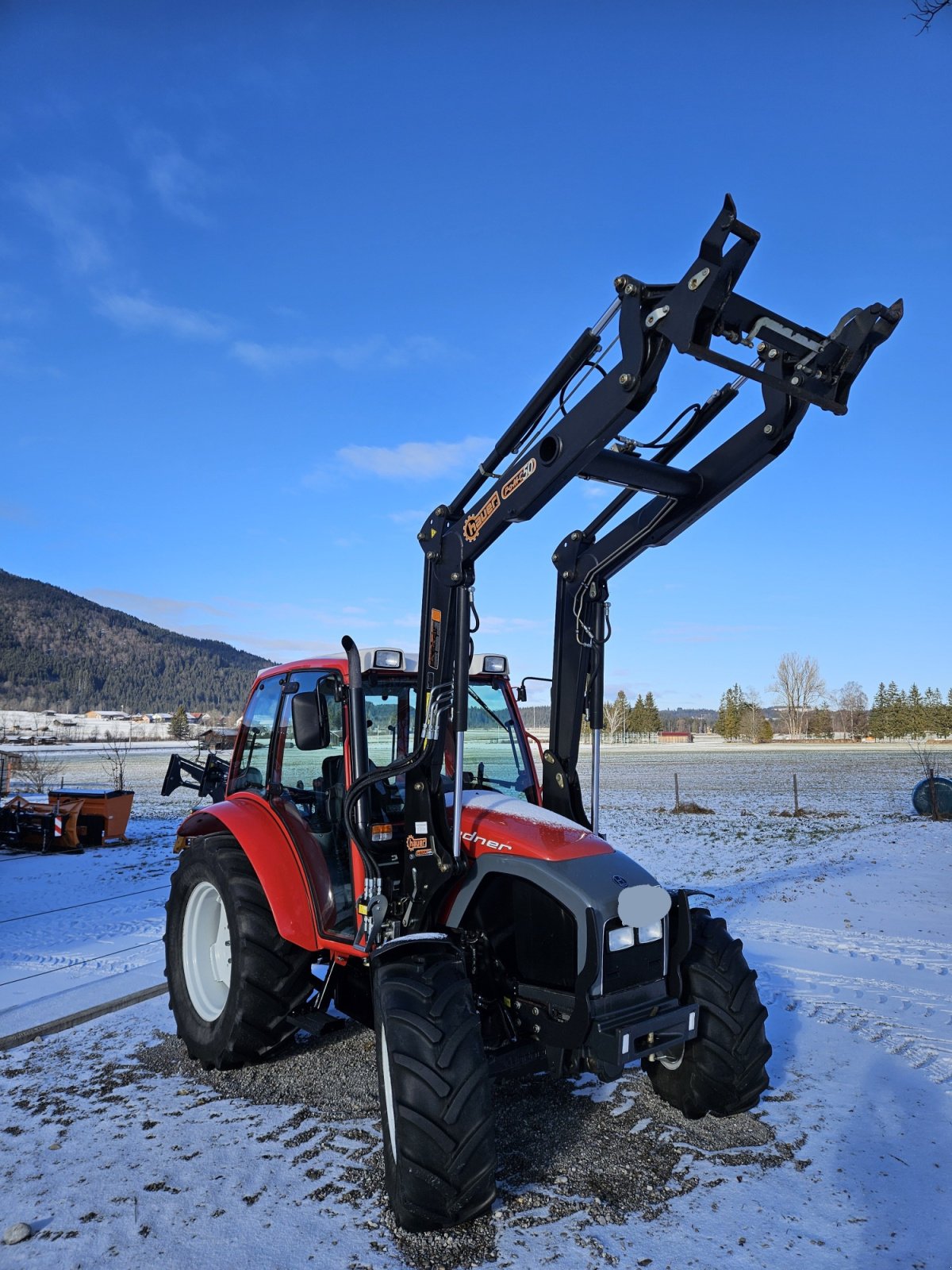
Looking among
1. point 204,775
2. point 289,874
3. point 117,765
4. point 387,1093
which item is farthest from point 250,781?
point 117,765

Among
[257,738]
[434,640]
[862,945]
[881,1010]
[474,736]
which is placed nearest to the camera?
[434,640]

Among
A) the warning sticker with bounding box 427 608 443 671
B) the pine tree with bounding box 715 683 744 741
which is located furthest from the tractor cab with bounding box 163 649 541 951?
the pine tree with bounding box 715 683 744 741

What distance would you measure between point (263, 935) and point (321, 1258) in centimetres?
171

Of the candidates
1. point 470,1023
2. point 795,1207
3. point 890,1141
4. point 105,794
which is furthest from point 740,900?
point 105,794

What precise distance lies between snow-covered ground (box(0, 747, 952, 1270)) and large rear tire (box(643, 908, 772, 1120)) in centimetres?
15

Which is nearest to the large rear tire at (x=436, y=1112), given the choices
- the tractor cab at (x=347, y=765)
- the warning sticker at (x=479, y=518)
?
the tractor cab at (x=347, y=765)

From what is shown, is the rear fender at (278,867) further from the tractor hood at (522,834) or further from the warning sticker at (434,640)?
the warning sticker at (434,640)

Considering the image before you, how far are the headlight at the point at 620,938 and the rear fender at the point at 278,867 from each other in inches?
52.8

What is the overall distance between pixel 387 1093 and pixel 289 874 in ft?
4.52

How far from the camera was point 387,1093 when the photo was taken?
3287 mm

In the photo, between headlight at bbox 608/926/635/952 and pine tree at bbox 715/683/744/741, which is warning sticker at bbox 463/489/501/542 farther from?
pine tree at bbox 715/683/744/741

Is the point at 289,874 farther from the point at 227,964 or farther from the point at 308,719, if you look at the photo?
the point at 227,964

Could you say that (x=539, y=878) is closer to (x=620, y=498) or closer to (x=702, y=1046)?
(x=702, y=1046)

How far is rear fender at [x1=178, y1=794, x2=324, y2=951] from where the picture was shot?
13.9 ft
